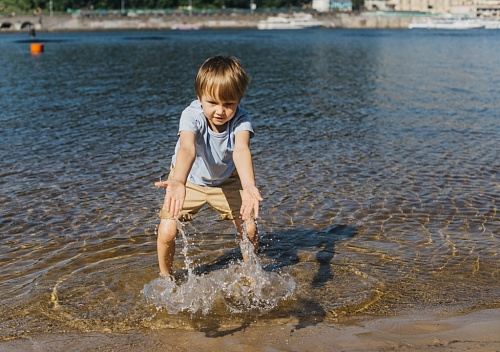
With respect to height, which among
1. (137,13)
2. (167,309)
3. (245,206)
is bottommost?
(167,309)

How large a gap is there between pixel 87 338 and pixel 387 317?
7.57ft

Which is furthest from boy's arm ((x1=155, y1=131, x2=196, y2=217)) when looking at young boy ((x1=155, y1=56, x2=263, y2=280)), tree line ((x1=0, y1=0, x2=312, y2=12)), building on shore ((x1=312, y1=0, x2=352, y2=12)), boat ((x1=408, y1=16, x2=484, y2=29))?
building on shore ((x1=312, y1=0, x2=352, y2=12))

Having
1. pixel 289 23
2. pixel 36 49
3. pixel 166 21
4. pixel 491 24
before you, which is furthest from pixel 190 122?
pixel 491 24

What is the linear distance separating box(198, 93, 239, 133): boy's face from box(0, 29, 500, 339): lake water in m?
1.59

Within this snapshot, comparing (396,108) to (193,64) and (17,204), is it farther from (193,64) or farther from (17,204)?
(193,64)

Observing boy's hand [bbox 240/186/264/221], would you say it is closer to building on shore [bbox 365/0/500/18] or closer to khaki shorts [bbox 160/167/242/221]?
khaki shorts [bbox 160/167/242/221]

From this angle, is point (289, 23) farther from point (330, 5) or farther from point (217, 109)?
point (217, 109)

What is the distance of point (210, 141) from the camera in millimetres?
4453

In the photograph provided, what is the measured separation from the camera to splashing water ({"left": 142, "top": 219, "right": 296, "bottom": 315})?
4594mm

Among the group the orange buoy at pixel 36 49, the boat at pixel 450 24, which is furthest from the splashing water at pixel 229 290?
the boat at pixel 450 24

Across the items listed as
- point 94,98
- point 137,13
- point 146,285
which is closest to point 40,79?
point 94,98

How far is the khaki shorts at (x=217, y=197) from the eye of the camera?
15.4ft

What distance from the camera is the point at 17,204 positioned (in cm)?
755

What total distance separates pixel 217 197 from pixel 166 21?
12363cm
